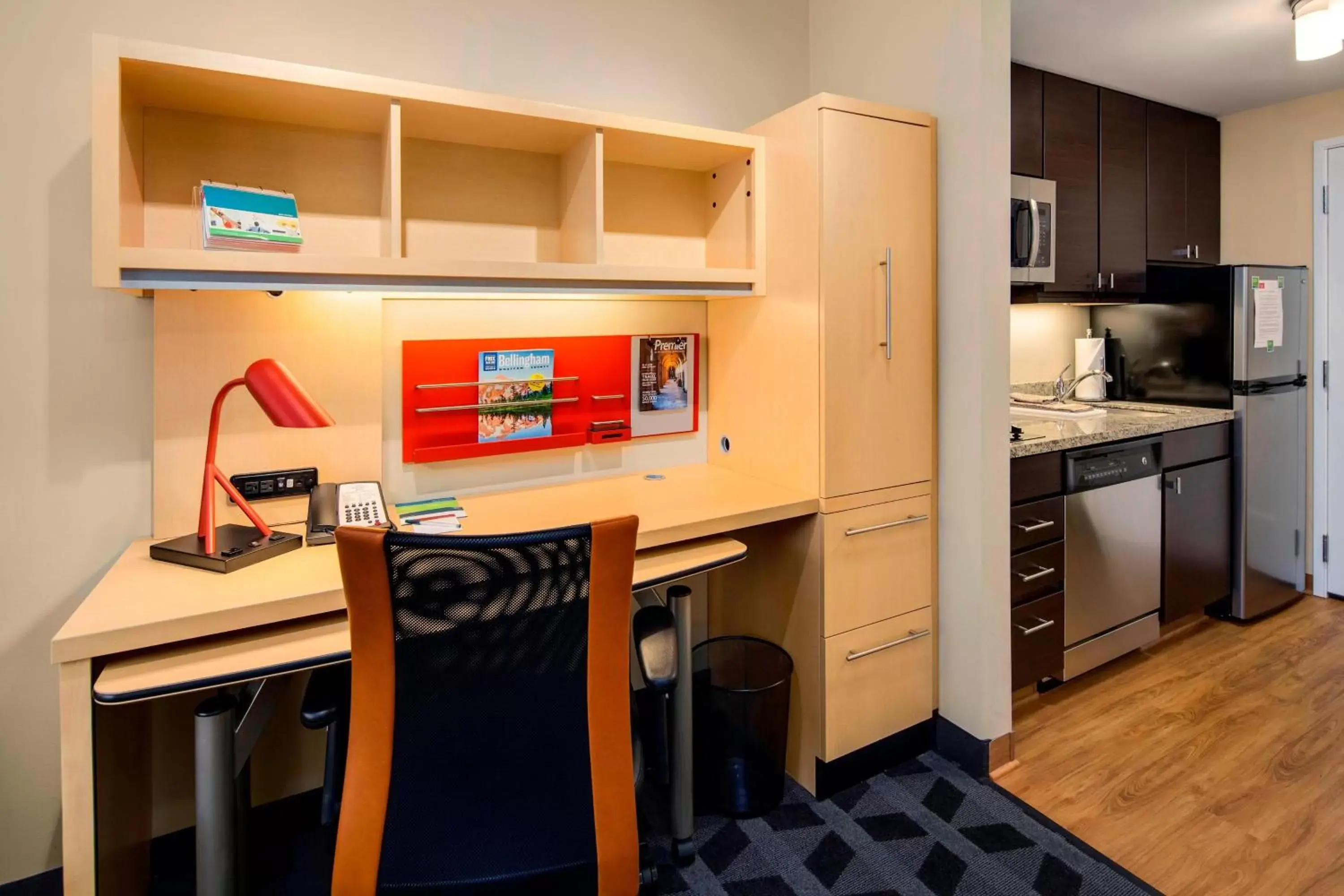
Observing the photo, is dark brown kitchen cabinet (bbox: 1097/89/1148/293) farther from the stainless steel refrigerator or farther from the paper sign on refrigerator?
the paper sign on refrigerator

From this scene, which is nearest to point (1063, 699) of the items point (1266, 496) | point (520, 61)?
point (1266, 496)

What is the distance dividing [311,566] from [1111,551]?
8.61 ft

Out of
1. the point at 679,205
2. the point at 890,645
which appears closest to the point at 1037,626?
the point at 890,645

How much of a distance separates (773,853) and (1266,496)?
9.47 ft

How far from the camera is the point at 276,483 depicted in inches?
72.1

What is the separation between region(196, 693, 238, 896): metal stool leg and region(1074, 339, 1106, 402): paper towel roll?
362 centimetres

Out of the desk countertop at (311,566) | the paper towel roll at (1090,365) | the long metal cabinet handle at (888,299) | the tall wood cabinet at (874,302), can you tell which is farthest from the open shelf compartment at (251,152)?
the paper towel roll at (1090,365)

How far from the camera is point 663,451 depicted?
2.46m

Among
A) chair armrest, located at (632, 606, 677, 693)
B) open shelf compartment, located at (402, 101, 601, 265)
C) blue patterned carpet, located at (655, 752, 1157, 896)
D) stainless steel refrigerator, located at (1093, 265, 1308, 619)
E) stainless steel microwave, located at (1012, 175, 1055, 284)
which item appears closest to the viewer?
chair armrest, located at (632, 606, 677, 693)

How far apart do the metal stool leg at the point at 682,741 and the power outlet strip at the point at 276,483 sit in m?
0.95

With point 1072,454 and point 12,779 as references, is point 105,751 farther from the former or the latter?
point 1072,454

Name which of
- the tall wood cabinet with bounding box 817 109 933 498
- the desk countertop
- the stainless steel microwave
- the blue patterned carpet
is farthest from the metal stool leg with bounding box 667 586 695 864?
the stainless steel microwave

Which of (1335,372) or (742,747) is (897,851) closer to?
(742,747)

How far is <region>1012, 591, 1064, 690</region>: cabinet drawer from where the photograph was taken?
7.89 ft
